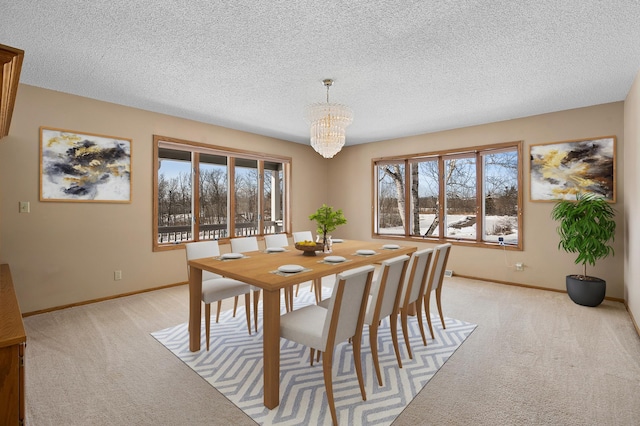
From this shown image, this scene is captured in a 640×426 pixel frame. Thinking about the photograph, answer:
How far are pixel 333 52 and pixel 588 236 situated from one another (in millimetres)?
3670

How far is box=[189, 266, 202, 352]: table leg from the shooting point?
260 cm

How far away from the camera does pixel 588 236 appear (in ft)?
12.2

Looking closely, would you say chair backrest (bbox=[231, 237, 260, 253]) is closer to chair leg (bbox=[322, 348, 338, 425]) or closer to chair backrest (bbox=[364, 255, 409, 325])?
chair backrest (bbox=[364, 255, 409, 325])

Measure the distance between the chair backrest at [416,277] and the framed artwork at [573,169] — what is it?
2.94 metres

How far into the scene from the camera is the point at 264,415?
183 cm

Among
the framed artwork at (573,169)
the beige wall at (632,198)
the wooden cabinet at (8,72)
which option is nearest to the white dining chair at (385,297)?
the wooden cabinet at (8,72)

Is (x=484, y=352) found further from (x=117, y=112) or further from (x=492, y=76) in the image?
(x=117, y=112)

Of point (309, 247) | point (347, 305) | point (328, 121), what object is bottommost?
point (347, 305)

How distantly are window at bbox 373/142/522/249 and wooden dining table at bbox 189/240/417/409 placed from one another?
2.43 meters

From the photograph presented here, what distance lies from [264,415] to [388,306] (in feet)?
3.57

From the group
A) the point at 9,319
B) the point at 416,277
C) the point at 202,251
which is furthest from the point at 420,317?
the point at 9,319

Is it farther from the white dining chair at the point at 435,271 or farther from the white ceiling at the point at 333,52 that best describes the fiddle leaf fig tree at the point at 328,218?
the white ceiling at the point at 333,52

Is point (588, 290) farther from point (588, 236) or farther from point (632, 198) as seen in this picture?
point (632, 198)

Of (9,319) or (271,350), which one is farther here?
(271,350)
